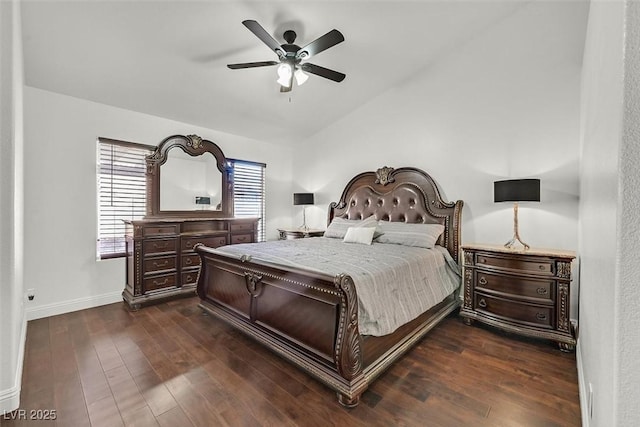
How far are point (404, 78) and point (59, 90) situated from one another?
168 inches

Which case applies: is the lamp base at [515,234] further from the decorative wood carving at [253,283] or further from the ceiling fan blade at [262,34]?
the ceiling fan blade at [262,34]

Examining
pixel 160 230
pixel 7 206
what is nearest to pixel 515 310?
pixel 7 206

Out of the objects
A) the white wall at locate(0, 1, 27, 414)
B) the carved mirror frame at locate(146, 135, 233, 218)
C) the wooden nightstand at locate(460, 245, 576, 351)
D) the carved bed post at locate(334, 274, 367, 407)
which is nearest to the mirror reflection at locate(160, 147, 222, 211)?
the carved mirror frame at locate(146, 135, 233, 218)

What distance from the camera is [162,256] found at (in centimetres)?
362

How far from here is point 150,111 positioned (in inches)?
148

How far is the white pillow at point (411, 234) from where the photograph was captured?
3.22m

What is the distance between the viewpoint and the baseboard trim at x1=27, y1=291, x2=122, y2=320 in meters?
3.05

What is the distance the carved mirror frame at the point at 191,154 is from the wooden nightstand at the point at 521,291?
11.8 feet

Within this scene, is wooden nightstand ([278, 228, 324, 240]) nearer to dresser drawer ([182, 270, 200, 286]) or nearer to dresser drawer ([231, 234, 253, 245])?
dresser drawer ([231, 234, 253, 245])

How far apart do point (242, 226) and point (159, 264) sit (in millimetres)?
1307

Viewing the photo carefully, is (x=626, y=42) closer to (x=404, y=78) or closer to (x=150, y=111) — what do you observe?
(x=404, y=78)

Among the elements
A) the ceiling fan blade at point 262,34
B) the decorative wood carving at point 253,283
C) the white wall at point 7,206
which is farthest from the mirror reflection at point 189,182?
the ceiling fan blade at point 262,34

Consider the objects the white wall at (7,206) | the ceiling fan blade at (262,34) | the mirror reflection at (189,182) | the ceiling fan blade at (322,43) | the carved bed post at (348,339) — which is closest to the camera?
the white wall at (7,206)

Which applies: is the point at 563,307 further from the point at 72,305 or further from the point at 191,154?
the point at 72,305
